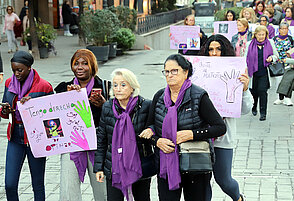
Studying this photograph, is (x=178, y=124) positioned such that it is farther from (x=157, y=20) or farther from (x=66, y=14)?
(x=157, y=20)

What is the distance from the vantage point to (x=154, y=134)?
4.57m

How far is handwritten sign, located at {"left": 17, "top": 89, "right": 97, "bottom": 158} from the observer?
514 centimetres

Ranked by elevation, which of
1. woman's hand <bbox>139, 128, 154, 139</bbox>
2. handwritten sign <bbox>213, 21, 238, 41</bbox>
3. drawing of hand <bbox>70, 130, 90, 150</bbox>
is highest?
handwritten sign <bbox>213, 21, 238, 41</bbox>

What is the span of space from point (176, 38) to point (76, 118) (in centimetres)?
790

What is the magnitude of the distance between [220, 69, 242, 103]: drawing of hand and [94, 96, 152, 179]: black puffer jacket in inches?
36.1

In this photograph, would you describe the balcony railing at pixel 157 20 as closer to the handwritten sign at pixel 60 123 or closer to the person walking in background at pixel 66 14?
the person walking in background at pixel 66 14

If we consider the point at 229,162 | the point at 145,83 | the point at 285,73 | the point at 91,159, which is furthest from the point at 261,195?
the point at 145,83

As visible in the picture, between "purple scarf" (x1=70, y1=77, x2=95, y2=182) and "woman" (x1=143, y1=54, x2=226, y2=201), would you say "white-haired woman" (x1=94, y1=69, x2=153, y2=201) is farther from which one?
"purple scarf" (x1=70, y1=77, x2=95, y2=182)

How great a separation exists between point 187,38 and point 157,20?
61.1 ft

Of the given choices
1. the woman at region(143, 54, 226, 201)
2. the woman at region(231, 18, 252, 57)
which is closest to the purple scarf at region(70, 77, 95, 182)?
the woman at region(143, 54, 226, 201)

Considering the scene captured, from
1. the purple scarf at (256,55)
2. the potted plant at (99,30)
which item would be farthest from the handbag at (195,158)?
the potted plant at (99,30)

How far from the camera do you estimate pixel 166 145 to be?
443 cm

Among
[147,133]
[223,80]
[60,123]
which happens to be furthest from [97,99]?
[223,80]

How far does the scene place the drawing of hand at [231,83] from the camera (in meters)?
5.30
